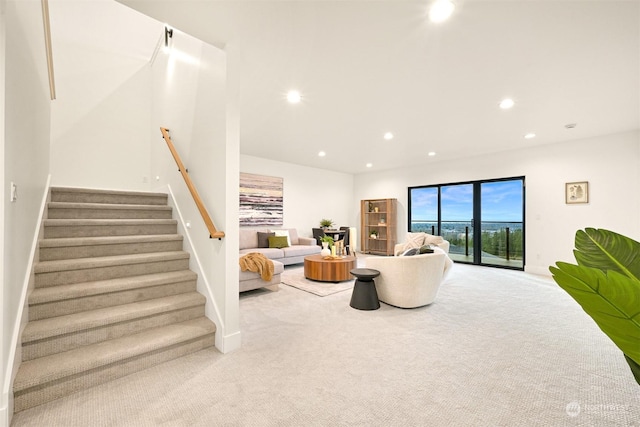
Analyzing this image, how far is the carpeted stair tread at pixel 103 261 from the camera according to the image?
84.9 inches

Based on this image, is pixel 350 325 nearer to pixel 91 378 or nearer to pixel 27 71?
pixel 91 378

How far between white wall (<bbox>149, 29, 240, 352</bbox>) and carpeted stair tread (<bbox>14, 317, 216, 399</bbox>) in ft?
0.77

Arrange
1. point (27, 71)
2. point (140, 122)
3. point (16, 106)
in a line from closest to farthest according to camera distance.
Answer: point (16, 106), point (27, 71), point (140, 122)

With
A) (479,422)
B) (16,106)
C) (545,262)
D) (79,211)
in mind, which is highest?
(16,106)

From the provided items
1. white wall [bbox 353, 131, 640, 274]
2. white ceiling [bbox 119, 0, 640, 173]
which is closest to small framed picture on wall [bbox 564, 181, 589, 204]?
white wall [bbox 353, 131, 640, 274]

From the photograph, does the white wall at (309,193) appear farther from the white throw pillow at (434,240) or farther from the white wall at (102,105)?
the white throw pillow at (434,240)

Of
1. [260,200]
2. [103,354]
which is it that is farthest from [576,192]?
[103,354]

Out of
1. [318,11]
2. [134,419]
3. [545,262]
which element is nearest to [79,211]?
[134,419]

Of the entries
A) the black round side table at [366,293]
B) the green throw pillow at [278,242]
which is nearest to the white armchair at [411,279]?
the black round side table at [366,293]

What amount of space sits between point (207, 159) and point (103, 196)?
64.8 inches

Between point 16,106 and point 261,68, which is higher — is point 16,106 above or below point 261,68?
below

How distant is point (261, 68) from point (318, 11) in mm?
972

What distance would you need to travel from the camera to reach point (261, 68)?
2.79 meters

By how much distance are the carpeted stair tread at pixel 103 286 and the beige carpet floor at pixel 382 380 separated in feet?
2.32
